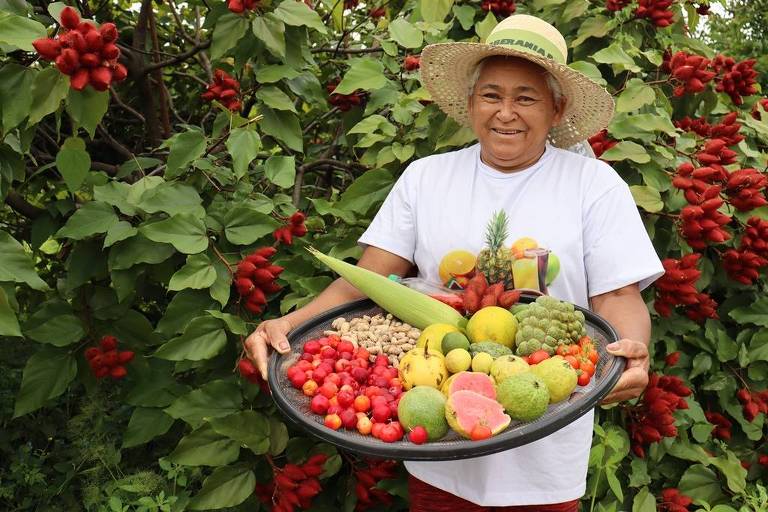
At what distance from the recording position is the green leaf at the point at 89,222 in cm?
214

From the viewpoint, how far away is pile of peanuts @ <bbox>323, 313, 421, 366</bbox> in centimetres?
181

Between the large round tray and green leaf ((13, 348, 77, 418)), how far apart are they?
863mm

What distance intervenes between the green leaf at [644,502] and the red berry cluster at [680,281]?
0.69 m

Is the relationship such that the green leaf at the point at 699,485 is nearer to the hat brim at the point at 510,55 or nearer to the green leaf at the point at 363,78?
the hat brim at the point at 510,55

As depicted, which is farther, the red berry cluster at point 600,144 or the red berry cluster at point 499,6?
the red berry cluster at point 499,6

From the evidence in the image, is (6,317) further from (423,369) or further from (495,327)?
(495,327)

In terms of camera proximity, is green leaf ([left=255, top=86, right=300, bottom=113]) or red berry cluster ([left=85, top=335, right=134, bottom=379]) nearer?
red berry cluster ([left=85, top=335, right=134, bottom=379])

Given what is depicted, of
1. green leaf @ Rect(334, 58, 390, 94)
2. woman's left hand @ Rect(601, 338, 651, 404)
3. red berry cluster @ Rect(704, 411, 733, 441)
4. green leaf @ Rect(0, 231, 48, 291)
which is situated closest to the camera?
woman's left hand @ Rect(601, 338, 651, 404)

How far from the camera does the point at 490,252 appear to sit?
192 centimetres

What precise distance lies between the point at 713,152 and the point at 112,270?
1.80 metres

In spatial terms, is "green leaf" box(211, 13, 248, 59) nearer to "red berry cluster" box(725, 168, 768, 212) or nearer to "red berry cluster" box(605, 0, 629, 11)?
"red berry cluster" box(605, 0, 629, 11)

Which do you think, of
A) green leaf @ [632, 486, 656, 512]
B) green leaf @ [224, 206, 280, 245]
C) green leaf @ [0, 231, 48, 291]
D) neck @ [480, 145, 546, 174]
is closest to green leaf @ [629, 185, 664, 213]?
neck @ [480, 145, 546, 174]

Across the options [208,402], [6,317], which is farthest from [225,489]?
[6,317]

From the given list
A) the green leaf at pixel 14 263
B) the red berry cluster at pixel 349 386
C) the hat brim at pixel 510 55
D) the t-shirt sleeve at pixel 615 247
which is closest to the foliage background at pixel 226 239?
the green leaf at pixel 14 263
